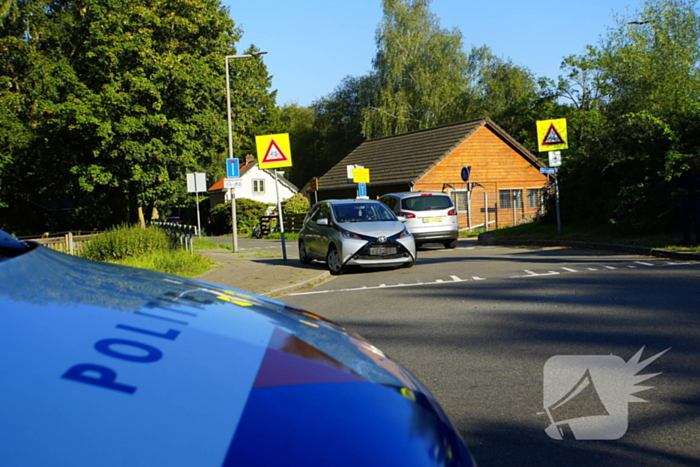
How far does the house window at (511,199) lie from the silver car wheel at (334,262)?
27.7 meters

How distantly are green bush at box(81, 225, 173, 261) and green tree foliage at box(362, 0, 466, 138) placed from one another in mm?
42218

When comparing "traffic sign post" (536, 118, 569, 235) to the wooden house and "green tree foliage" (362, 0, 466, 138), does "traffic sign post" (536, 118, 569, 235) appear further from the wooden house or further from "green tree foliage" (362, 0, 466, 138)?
"green tree foliage" (362, 0, 466, 138)

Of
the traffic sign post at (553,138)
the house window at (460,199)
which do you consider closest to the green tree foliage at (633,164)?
the traffic sign post at (553,138)

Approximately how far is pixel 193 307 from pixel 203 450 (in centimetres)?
77

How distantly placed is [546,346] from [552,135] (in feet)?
45.6

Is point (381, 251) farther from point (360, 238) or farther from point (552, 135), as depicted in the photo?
point (552, 135)

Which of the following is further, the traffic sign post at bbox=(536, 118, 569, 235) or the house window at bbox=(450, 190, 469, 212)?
the house window at bbox=(450, 190, 469, 212)

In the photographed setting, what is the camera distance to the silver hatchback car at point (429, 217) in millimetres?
19594

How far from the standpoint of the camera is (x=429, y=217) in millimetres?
19672

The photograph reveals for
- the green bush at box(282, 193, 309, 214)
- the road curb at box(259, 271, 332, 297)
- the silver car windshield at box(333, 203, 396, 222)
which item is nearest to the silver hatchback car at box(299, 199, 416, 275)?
the silver car windshield at box(333, 203, 396, 222)

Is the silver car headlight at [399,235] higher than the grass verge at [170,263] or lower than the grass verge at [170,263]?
higher

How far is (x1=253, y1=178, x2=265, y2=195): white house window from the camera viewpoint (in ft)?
220

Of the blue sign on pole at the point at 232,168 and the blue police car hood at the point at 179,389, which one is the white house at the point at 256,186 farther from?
the blue police car hood at the point at 179,389

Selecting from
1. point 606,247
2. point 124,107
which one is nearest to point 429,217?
point 606,247
